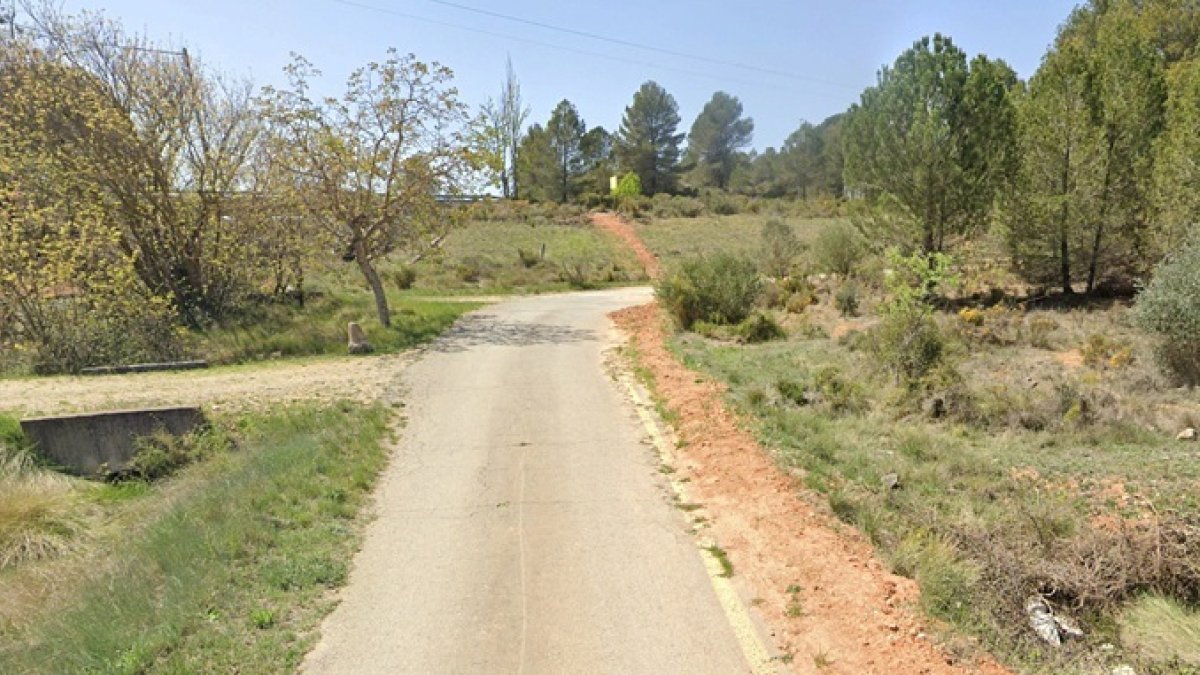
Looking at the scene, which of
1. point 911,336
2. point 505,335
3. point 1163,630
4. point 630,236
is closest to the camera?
point 1163,630

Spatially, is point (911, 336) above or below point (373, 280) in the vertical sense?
below

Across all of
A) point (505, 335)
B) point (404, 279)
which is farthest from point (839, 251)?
point (404, 279)

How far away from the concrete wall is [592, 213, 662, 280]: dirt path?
25265 mm

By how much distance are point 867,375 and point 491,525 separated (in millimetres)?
7996

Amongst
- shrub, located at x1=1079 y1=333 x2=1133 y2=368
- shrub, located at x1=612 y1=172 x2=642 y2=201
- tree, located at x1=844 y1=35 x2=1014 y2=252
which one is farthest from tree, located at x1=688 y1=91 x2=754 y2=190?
shrub, located at x1=1079 y1=333 x2=1133 y2=368

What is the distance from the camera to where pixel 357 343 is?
53.6 ft

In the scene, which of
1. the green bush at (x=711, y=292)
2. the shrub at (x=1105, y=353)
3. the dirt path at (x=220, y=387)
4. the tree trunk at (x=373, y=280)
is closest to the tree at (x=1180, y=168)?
the shrub at (x=1105, y=353)

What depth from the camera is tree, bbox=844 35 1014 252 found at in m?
20.3

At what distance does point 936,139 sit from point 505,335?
1292 cm

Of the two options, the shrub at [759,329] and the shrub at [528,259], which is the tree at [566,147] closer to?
the shrub at [528,259]

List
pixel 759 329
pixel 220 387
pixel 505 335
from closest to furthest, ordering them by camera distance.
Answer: pixel 220 387 → pixel 759 329 → pixel 505 335

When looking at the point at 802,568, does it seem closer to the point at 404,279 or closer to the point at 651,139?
the point at 404,279

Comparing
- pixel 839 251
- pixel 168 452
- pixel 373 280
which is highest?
pixel 839 251

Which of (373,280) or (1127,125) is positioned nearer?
(373,280)
